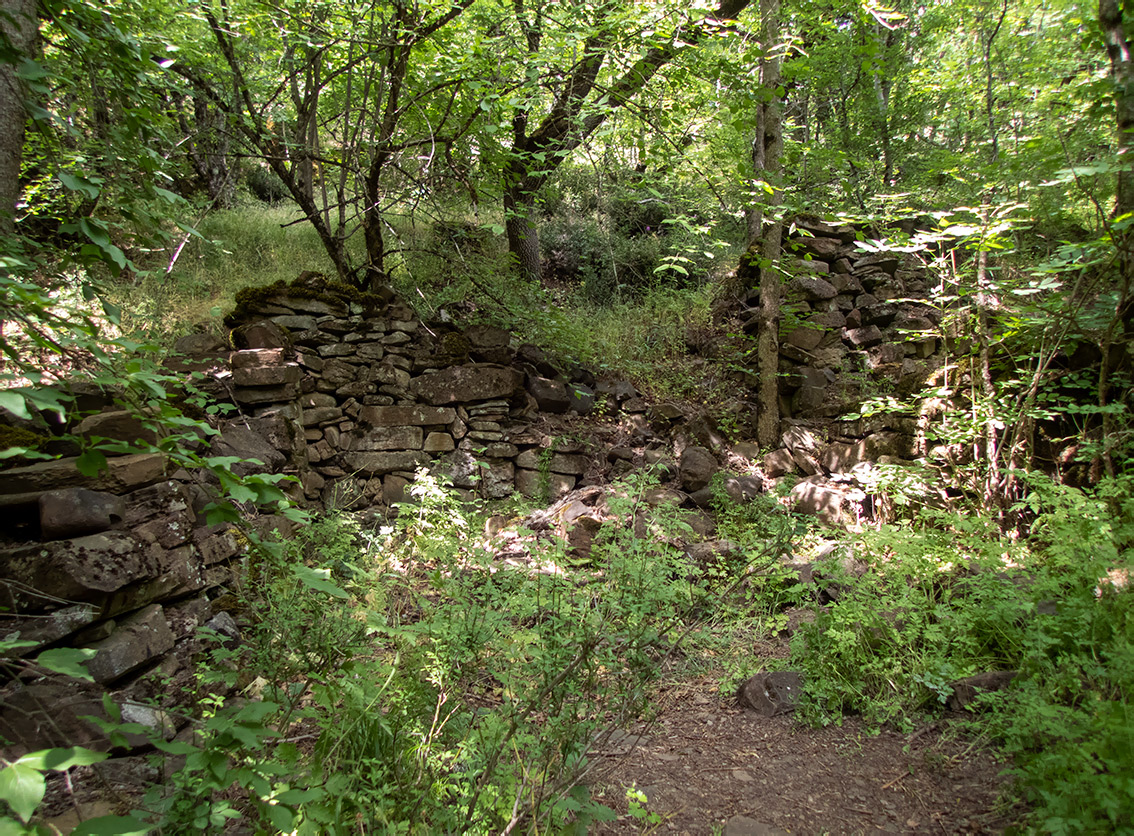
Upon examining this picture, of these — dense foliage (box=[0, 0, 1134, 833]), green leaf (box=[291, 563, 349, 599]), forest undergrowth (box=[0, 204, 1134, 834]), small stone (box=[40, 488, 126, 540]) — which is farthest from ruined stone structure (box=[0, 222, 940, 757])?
green leaf (box=[291, 563, 349, 599])

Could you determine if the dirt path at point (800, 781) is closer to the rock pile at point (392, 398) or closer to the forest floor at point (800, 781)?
the forest floor at point (800, 781)

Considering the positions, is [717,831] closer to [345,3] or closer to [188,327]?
[188,327]

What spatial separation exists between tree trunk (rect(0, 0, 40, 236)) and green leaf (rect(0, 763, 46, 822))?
216 centimetres

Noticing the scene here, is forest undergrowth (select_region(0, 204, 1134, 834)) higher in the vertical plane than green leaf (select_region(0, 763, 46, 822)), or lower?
lower

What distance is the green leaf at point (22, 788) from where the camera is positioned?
939 millimetres

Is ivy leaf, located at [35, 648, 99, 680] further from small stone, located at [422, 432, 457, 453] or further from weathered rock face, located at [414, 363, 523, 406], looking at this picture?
weathered rock face, located at [414, 363, 523, 406]

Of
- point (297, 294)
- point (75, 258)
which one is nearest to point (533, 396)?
point (297, 294)

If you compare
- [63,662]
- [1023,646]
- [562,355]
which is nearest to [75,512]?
[63,662]

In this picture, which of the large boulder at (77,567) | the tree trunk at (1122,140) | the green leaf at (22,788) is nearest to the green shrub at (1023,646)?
the tree trunk at (1122,140)

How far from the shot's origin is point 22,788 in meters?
0.97

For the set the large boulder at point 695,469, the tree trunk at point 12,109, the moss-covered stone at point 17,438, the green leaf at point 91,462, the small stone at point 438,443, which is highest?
the tree trunk at point 12,109

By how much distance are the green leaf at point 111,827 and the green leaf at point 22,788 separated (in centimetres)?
9

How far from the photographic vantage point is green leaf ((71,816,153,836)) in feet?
3.38

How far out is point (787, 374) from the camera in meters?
6.64
